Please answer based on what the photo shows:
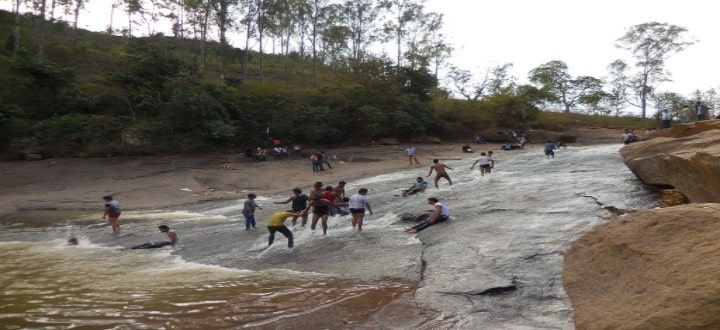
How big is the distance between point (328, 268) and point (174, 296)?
3.14m

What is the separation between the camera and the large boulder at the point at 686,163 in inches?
317

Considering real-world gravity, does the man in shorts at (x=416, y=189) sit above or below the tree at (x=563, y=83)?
below

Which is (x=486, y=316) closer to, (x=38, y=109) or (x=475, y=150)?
(x=475, y=150)

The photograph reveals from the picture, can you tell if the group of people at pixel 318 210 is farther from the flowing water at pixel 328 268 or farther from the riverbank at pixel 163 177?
the riverbank at pixel 163 177

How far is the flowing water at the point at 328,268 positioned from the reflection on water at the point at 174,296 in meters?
0.04

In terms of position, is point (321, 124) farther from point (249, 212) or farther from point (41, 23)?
point (41, 23)

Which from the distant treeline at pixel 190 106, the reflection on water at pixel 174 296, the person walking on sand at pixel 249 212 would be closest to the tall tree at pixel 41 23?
the distant treeline at pixel 190 106

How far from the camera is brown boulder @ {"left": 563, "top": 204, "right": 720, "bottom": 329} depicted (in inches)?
170

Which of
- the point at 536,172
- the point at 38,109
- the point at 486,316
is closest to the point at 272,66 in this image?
the point at 38,109

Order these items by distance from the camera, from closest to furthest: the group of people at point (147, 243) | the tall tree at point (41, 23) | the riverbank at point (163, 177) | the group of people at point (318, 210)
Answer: the group of people at point (318, 210) → the group of people at point (147, 243) → the riverbank at point (163, 177) → the tall tree at point (41, 23)

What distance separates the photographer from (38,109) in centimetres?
3350

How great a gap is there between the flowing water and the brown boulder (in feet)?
1.80

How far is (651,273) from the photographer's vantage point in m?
5.17

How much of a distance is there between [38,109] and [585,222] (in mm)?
37737
